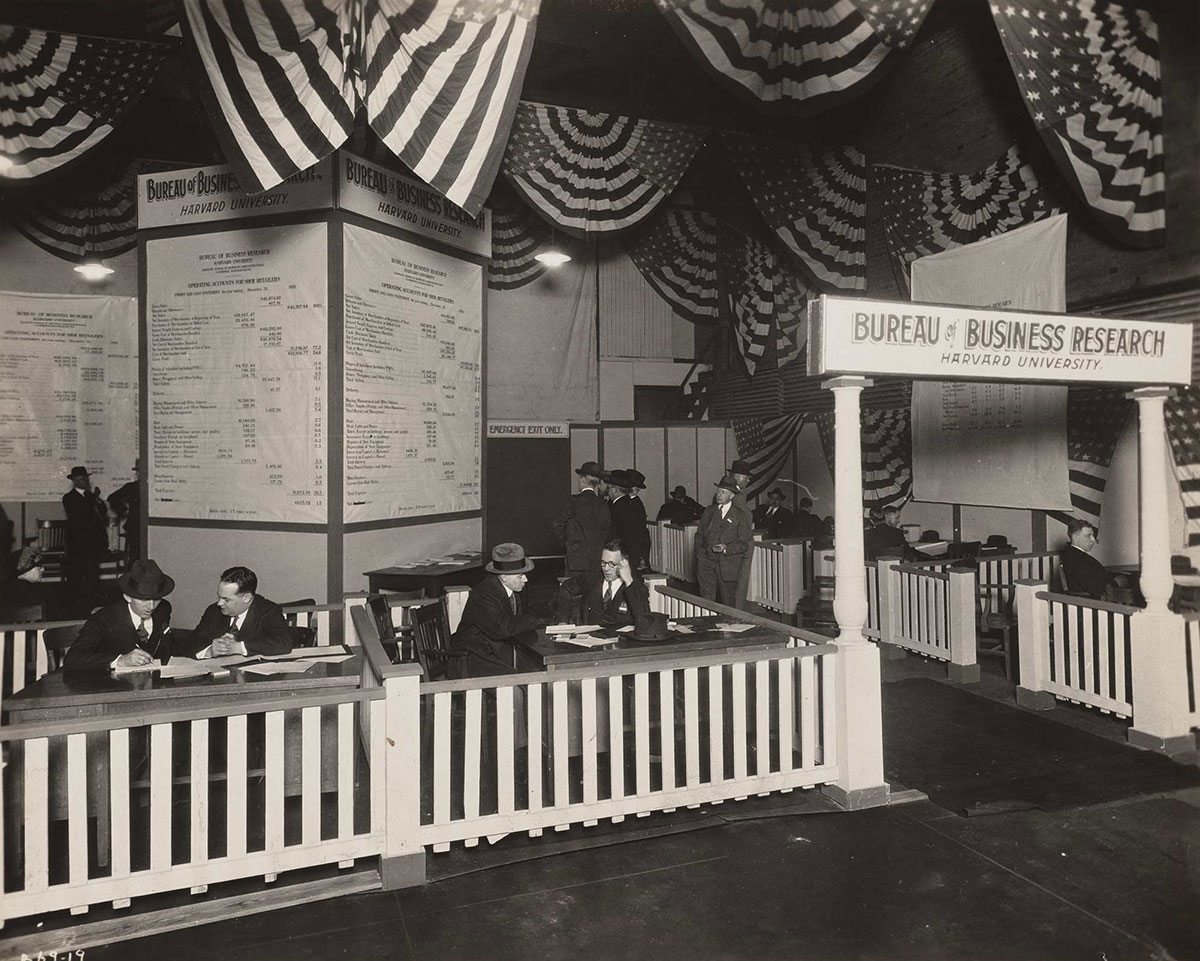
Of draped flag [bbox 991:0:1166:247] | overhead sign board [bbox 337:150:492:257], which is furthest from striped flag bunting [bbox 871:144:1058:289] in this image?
overhead sign board [bbox 337:150:492:257]

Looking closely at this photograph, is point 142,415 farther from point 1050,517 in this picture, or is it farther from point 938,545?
point 1050,517

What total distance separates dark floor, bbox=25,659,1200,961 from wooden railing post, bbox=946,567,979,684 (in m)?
2.71

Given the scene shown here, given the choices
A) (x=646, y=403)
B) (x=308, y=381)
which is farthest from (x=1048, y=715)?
(x=646, y=403)

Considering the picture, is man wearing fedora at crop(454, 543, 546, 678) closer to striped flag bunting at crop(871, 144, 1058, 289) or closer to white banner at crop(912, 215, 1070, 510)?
white banner at crop(912, 215, 1070, 510)

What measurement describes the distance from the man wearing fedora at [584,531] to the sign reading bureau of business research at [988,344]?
3985mm

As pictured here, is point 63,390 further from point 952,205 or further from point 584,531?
point 952,205

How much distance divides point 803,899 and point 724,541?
521 cm

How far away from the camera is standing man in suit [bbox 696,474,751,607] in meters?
8.63

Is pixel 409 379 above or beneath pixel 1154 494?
above

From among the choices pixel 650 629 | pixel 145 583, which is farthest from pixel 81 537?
pixel 650 629

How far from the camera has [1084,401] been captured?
7.80 meters

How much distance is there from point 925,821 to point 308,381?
5966mm

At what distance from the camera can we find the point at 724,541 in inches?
340

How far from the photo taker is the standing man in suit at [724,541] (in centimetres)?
863
